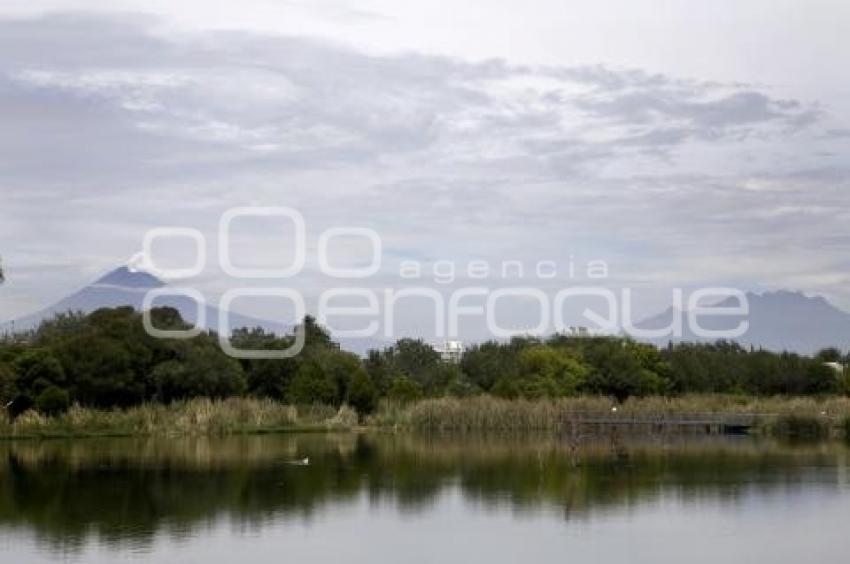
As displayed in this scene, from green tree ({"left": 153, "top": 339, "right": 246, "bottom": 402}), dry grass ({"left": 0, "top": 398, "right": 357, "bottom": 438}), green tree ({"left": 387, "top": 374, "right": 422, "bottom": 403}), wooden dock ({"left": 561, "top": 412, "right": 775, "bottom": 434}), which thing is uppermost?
green tree ({"left": 153, "top": 339, "right": 246, "bottom": 402})

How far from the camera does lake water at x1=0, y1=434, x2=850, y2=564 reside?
18281mm

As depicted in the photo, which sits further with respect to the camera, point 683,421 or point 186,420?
point 683,421

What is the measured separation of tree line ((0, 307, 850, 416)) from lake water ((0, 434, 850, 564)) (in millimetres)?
5610

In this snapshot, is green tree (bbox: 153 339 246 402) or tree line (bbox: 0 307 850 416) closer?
tree line (bbox: 0 307 850 416)

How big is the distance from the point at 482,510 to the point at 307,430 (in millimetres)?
23996

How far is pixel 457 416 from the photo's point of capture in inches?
1822

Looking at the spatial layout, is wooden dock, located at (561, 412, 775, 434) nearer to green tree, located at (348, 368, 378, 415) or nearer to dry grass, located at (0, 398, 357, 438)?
green tree, located at (348, 368, 378, 415)

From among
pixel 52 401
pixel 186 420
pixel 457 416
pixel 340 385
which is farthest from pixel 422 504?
pixel 340 385

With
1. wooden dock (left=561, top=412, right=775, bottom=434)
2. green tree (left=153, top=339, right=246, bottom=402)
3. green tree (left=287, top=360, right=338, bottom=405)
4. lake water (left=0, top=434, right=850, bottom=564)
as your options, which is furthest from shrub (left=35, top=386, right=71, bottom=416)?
wooden dock (left=561, top=412, right=775, bottom=434)

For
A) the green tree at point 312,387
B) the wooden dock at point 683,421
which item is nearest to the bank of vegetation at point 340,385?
the green tree at point 312,387

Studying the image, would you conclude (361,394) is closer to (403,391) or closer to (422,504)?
(403,391)

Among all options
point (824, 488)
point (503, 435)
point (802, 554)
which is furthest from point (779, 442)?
point (802, 554)

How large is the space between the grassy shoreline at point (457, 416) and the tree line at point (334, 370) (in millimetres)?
1183

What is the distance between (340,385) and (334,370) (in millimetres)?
741
